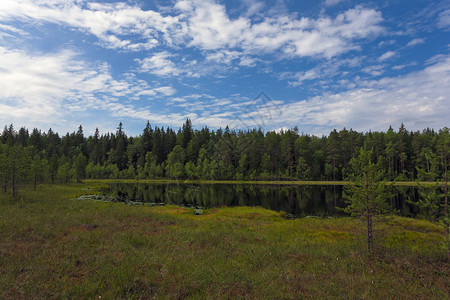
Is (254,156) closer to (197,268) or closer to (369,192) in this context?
(369,192)

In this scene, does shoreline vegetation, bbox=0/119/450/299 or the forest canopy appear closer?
shoreline vegetation, bbox=0/119/450/299

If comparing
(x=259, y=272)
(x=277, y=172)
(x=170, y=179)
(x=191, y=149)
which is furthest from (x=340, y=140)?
(x=259, y=272)

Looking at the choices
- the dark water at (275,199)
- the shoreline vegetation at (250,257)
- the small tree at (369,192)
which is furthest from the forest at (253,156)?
the small tree at (369,192)

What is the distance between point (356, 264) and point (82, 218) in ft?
77.2

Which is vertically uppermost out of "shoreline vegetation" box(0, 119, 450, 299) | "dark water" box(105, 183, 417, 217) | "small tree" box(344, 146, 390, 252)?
"small tree" box(344, 146, 390, 252)

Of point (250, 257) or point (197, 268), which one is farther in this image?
point (250, 257)

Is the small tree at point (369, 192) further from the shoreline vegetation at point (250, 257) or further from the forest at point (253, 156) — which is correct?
the forest at point (253, 156)

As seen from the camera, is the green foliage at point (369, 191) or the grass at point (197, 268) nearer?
the grass at point (197, 268)

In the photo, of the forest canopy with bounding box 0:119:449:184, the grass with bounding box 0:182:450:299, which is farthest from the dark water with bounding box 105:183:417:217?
the forest canopy with bounding box 0:119:449:184

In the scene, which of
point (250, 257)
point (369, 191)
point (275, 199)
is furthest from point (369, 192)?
point (275, 199)

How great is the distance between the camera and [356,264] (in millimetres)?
12461

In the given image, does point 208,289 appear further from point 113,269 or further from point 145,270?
point 113,269

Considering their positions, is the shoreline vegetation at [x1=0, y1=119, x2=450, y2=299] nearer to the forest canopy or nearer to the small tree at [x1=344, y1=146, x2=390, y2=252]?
the small tree at [x1=344, y1=146, x2=390, y2=252]

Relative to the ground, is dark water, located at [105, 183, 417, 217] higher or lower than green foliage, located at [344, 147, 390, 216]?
lower
